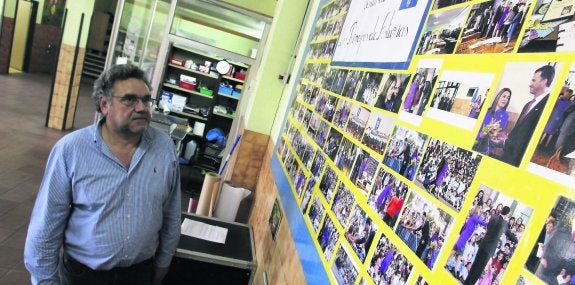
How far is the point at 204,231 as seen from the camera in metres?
2.58

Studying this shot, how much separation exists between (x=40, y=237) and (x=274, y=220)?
1.18 metres

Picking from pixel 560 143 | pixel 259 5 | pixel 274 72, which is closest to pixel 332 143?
pixel 560 143

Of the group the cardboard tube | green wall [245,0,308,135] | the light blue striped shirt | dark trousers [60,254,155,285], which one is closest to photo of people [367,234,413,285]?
the light blue striped shirt

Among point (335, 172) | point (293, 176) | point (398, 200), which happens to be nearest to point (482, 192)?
point (398, 200)

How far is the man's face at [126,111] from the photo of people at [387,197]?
1.14 metres

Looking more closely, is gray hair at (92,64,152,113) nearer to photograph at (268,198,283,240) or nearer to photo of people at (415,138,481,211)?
photograph at (268,198,283,240)

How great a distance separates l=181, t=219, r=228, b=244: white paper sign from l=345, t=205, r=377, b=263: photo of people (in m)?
1.50

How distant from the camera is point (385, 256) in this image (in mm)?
955

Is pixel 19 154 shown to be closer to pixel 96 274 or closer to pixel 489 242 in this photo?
pixel 96 274

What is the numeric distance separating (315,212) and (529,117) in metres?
1.04

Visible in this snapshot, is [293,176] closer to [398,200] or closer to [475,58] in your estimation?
[398,200]

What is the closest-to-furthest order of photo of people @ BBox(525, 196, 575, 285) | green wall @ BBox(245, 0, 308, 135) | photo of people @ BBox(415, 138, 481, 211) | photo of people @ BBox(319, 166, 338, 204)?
photo of people @ BBox(525, 196, 575, 285) < photo of people @ BBox(415, 138, 481, 211) < photo of people @ BBox(319, 166, 338, 204) < green wall @ BBox(245, 0, 308, 135)

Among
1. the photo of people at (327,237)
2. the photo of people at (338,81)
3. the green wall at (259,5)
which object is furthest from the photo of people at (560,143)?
the green wall at (259,5)

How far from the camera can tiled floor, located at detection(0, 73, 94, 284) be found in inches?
119
